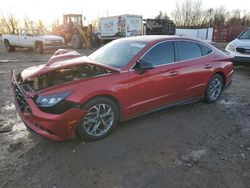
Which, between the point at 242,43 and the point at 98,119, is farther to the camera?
the point at 242,43

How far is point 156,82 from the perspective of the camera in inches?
175

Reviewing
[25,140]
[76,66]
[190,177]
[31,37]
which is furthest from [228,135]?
[31,37]

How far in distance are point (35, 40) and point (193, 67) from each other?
1372 cm

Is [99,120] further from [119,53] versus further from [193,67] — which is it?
[193,67]

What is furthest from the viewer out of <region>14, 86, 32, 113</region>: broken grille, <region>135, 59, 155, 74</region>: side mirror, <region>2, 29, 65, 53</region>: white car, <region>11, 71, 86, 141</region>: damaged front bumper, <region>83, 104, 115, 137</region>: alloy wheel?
<region>2, 29, 65, 53</region>: white car

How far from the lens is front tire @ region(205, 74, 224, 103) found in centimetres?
564

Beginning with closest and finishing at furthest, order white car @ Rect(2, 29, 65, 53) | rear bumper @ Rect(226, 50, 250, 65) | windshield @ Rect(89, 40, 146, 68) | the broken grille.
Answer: the broken grille, windshield @ Rect(89, 40, 146, 68), rear bumper @ Rect(226, 50, 250, 65), white car @ Rect(2, 29, 65, 53)

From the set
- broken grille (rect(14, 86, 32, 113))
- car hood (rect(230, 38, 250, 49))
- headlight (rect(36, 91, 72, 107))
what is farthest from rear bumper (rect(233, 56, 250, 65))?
broken grille (rect(14, 86, 32, 113))

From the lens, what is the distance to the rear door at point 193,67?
495 cm

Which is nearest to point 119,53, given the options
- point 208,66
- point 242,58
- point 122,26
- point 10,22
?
point 208,66

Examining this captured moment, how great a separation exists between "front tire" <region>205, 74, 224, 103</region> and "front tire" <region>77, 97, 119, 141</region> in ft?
8.34

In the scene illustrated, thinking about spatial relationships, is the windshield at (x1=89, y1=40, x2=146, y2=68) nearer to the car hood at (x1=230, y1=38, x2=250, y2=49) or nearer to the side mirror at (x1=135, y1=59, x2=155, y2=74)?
the side mirror at (x1=135, y1=59, x2=155, y2=74)

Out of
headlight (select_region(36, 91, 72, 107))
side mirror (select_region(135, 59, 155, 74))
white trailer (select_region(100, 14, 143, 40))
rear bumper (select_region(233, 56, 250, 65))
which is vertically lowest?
rear bumper (select_region(233, 56, 250, 65))

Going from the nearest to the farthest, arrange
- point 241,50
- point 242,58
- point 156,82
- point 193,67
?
point 156,82
point 193,67
point 242,58
point 241,50
